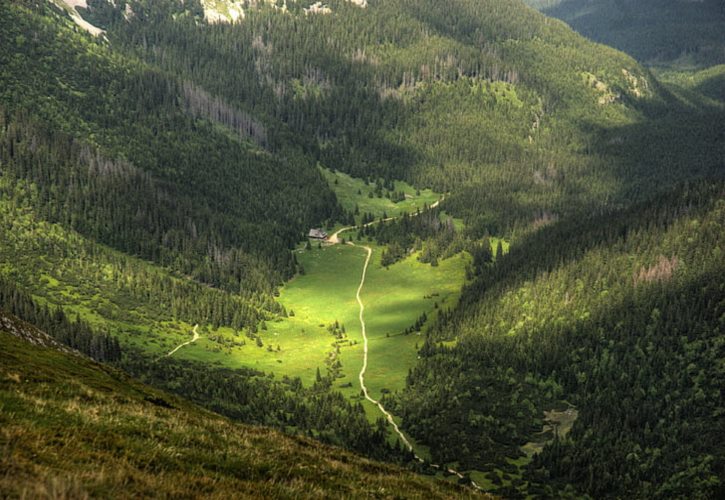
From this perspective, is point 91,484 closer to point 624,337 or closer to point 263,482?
point 263,482

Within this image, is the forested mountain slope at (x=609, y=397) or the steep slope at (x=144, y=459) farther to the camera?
the forested mountain slope at (x=609, y=397)

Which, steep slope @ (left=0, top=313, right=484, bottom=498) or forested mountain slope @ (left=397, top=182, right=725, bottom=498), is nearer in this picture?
steep slope @ (left=0, top=313, right=484, bottom=498)

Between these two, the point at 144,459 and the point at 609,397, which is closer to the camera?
the point at 144,459

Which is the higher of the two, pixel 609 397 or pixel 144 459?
pixel 144 459

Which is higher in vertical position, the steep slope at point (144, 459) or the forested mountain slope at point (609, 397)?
the steep slope at point (144, 459)

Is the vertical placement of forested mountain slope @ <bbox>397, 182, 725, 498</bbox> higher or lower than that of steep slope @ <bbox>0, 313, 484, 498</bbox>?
lower

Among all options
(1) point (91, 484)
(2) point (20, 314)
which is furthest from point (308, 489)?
(2) point (20, 314)

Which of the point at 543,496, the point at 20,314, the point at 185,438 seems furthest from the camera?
the point at 20,314

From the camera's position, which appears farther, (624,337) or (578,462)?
(624,337)
